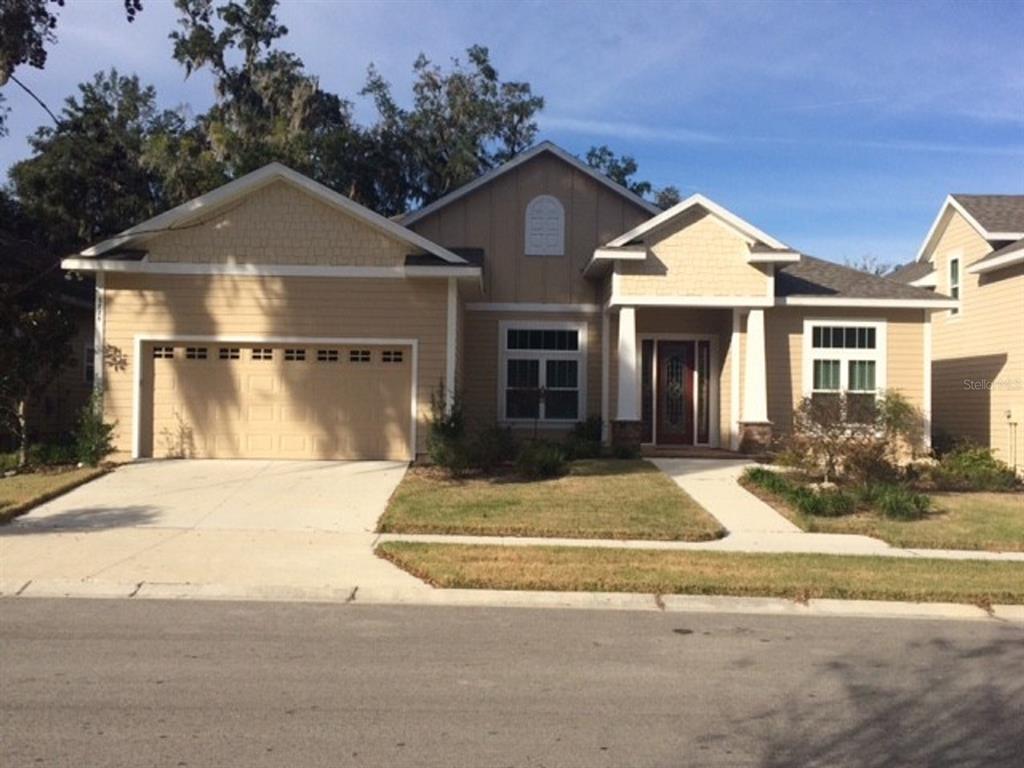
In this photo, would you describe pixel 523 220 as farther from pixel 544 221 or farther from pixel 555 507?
pixel 555 507

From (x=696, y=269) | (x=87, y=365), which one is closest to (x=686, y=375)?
(x=696, y=269)

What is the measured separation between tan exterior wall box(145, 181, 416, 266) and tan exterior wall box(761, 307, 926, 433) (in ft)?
25.7

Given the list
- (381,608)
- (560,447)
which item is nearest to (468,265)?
(560,447)

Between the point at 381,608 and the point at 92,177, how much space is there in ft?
96.9

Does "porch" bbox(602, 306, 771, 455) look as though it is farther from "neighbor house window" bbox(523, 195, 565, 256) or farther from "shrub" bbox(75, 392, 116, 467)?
"shrub" bbox(75, 392, 116, 467)

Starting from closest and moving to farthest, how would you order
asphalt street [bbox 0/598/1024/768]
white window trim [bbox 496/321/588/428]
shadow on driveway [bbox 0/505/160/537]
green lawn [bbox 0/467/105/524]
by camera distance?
asphalt street [bbox 0/598/1024/768]
shadow on driveway [bbox 0/505/160/537]
green lawn [bbox 0/467/105/524]
white window trim [bbox 496/321/588/428]

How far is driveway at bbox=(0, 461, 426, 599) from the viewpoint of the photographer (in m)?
9.59

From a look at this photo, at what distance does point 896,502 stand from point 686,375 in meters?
8.15

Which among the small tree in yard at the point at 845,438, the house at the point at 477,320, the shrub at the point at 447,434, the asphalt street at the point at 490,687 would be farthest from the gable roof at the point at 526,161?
the asphalt street at the point at 490,687

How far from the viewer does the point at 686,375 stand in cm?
2161

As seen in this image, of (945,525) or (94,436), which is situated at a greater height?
(94,436)

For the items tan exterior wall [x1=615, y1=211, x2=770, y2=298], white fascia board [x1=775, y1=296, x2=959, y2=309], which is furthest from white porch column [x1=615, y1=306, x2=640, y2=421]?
white fascia board [x1=775, y1=296, x2=959, y2=309]

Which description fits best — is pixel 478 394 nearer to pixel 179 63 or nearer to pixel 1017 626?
pixel 1017 626

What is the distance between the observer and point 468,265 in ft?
58.6
